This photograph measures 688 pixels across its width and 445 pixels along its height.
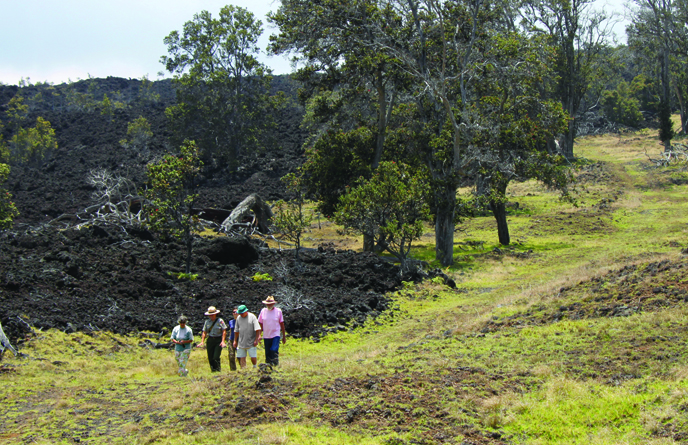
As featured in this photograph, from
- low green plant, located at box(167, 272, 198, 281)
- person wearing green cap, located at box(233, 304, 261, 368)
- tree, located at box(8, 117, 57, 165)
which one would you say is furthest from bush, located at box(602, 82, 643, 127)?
person wearing green cap, located at box(233, 304, 261, 368)

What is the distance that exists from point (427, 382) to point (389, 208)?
1271 cm

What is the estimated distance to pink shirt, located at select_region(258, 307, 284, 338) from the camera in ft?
32.6

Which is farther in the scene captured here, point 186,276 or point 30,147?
point 30,147

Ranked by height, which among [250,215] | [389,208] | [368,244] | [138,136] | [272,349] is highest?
[138,136]

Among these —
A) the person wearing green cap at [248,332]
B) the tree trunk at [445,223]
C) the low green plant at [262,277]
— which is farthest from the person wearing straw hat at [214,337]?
the tree trunk at [445,223]

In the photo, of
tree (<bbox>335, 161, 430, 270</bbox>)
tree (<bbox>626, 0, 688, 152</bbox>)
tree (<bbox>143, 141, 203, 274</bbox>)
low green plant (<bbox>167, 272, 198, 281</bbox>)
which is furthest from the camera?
tree (<bbox>626, 0, 688, 152</bbox>)

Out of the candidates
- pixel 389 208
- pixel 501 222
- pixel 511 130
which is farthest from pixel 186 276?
pixel 511 130

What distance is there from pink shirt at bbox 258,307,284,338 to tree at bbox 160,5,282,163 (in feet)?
148

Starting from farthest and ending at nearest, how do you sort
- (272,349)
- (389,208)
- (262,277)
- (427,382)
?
(389,208) → (262,277) → (272,349) → (427,382)

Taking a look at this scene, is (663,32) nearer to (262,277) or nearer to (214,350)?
(262,277)

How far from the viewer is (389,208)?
66.7 feet

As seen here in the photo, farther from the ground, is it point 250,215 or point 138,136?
point 138,136

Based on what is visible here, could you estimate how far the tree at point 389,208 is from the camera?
19.8 m

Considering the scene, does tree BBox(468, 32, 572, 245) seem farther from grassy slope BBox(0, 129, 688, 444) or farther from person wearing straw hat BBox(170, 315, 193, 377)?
person wearing straw hat BBox(170, 315, 193, 377)
